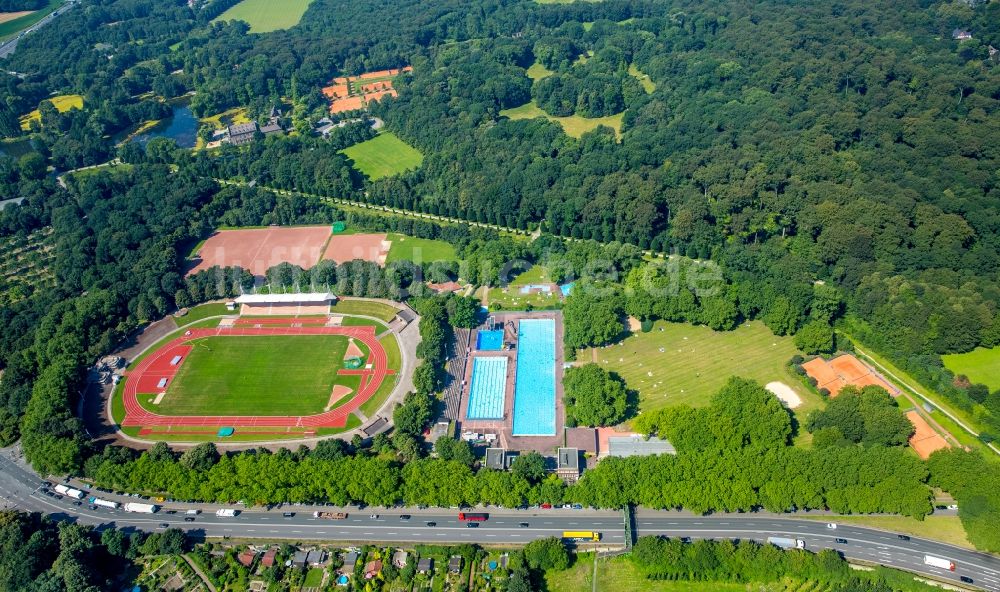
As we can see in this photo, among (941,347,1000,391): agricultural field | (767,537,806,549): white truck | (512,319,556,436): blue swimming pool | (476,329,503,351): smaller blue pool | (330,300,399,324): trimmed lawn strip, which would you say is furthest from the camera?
(330,300,399,324): trimmed lawn strip

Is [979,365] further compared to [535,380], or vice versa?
[535,380]

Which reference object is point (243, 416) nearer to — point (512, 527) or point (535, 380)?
point (535, 380)

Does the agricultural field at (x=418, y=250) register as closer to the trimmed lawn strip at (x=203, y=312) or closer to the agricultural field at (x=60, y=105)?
the trimmed lawn strip at (x=203, y=312)

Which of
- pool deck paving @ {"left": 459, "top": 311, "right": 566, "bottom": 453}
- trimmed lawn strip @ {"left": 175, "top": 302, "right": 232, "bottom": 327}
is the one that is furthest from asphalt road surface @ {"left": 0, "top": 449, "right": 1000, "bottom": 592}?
trimmed lawn strip @ {"left": 175, "top": 302, "right": 232, "bottom": 327}

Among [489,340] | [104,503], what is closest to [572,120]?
[489,340]

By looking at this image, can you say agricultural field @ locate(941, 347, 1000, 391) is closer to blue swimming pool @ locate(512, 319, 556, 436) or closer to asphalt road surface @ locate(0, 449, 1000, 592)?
asphalt road surface @ locate(0, 449, 1000, 592)
